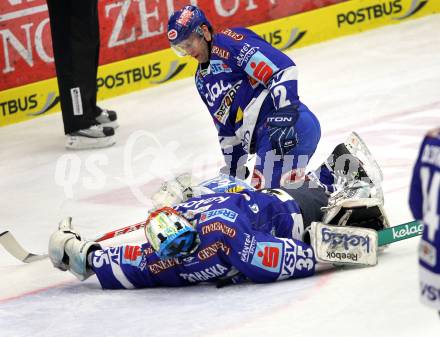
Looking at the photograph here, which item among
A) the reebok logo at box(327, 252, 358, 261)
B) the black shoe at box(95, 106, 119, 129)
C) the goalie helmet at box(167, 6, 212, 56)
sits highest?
the goalie helmet at box(167, 6, 212, 56)

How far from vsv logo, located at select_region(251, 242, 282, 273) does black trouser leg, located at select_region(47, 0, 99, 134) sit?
12.0 ft

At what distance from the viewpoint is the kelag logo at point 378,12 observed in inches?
401

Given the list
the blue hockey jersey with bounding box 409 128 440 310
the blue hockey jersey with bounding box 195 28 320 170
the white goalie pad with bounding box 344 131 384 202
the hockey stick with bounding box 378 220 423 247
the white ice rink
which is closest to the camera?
the blue hockey jersey with bounding box 409 128 440 310

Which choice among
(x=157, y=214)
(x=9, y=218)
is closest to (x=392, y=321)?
(x=157, y=214)

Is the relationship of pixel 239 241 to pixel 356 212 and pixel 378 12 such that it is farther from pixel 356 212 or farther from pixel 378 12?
pixel 378 12

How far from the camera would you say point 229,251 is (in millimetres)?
4586

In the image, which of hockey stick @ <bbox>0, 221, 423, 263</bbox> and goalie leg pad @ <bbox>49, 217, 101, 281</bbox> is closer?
hockey stick @ <bbox>0, 221, 423, 263</bbox>

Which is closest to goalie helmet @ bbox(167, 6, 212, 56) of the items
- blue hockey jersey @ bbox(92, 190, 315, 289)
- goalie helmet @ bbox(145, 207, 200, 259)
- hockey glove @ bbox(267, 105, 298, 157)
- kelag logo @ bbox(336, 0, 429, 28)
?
hockey glove @ bbox(267, 105, 298, 157)

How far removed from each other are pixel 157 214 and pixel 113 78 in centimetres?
477

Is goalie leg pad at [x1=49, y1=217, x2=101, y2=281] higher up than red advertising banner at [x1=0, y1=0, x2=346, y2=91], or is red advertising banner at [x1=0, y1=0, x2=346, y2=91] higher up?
goalie leg pad at [x1=49, y1=217, x2=101, y2=281]

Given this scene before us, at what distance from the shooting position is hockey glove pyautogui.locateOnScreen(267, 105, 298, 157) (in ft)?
18.9

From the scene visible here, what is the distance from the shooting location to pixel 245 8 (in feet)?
32.3

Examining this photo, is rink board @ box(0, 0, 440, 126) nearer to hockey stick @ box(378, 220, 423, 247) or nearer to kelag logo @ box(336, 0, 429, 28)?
kelag logo @ box(336, 0, 429, 28)

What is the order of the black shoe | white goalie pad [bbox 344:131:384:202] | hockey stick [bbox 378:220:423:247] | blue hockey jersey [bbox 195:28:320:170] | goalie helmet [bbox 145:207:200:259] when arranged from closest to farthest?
1. goalie helmet [bbox 145:207:200:259]
2. hockey stick [bbox 378:220:423:247]
3. white goalie pad [bbox 344:131:384:202]
4. blue hockey jersey [bbox 195:28:320:170]
5. the black shoe
